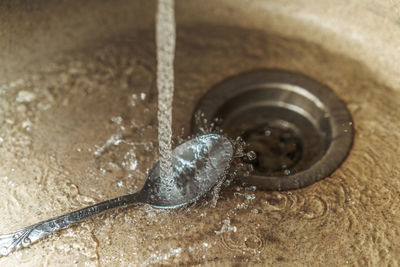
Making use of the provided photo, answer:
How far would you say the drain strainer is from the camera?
92 centimetres

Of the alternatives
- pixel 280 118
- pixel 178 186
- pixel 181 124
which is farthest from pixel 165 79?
pixel 280 118

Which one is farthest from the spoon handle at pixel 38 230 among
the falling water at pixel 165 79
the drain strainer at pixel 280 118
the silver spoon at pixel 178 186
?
the drain strainer at pixel 280 118

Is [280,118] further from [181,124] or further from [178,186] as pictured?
[178,186]

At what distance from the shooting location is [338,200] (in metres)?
0.78

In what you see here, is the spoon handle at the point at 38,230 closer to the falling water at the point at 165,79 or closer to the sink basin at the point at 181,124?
the sink basin at the point at 181,124

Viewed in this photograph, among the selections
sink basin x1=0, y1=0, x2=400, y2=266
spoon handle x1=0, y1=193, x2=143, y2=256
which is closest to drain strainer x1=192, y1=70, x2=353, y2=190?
sink basin x1=0, y1=0, x2=400, y2=266

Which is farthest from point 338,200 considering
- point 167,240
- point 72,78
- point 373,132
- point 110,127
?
point 72,78

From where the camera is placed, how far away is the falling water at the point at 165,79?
2.52 ft

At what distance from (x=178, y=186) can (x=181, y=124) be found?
0.59 feet

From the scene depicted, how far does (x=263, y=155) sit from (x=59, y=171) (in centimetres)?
47

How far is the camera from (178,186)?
791mm

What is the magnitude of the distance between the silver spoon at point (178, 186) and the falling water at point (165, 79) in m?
0.02

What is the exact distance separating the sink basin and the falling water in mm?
58

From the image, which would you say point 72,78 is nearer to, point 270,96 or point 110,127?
point 110,127
